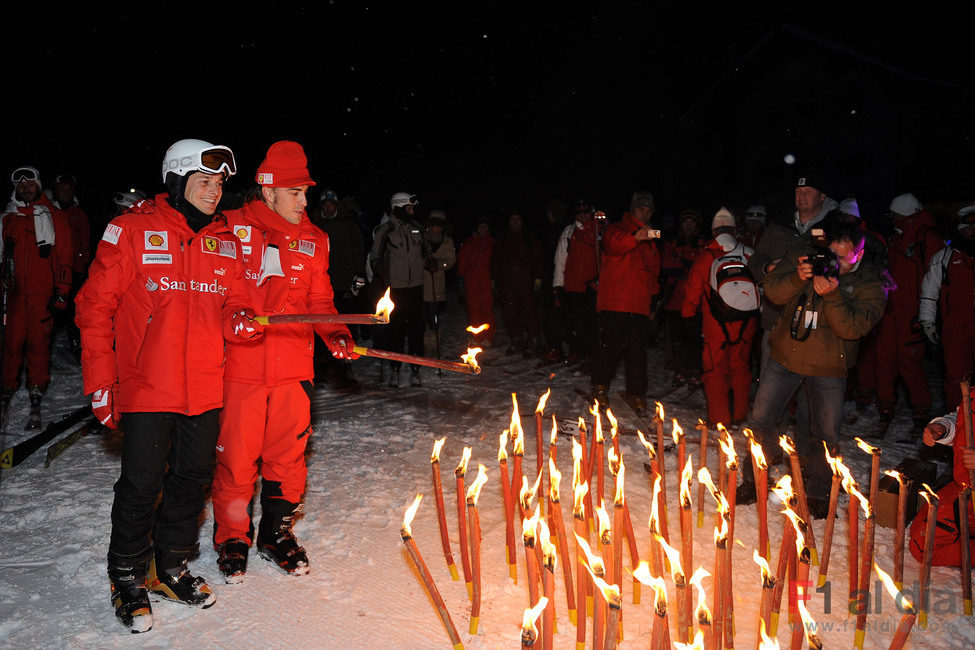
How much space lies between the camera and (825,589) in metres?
3.43

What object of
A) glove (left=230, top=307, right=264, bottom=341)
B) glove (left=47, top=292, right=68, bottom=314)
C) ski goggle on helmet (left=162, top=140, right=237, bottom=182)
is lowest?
glove (left=47, top=292, right=68, bottom=314)

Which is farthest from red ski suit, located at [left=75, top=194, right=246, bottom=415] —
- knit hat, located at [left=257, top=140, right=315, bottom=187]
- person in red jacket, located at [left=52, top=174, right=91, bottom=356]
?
person in red jacket, located at [left=52, top=174, right=91, bottom=356]

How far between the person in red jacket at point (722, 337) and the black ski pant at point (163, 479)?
15.3ft

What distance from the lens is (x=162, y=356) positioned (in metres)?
3.07

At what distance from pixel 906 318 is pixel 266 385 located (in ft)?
21.4

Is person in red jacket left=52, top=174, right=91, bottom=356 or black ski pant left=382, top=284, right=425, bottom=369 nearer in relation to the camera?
person in red jacket left=52, top=174, right=91, bottom=356

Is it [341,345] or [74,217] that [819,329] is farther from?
[74,217]

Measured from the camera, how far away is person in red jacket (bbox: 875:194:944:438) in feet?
21.8

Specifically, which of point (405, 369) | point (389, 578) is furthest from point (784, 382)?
point (405, 369)

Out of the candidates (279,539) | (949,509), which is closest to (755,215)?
(949,509)

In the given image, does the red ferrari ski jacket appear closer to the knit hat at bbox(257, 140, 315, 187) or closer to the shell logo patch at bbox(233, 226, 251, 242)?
the shell logo patch at bbox(233, 226, 251, 242)

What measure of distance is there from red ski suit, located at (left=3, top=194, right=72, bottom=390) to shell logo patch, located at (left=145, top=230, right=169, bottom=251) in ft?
14.6

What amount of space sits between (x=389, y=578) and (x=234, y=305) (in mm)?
1671

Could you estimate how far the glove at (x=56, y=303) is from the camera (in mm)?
6602
